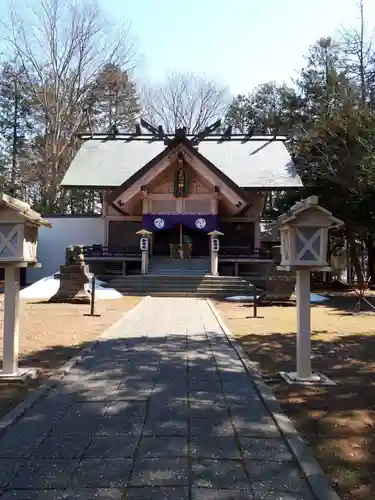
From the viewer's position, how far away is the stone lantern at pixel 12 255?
5398 mm

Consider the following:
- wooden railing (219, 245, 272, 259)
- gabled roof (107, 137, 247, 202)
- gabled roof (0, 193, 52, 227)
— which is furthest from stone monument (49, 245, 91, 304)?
gabled roof (0, 193, 52, 227)

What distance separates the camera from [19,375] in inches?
219

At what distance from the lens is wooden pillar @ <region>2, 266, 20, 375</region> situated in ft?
18.2

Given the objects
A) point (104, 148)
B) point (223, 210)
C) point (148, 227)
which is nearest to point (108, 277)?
point (148, 227)

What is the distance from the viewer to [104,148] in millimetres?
26781

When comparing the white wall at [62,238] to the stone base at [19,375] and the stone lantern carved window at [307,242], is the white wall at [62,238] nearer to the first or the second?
the stone base at [19,375]

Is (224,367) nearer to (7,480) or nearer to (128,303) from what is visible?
(7,480)

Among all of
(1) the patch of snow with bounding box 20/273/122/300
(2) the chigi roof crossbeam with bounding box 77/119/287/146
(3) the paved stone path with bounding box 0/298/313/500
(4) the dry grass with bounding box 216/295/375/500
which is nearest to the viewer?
(3) the paved stone path with bounding box 0/298/313/500

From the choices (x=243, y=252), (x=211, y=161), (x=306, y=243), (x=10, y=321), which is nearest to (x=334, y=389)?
(x=306, y=243)

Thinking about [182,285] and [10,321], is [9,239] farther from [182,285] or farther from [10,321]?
[182,285]

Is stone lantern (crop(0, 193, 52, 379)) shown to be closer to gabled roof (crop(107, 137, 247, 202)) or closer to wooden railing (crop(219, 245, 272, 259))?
gabled roof (crop(107, 137, 247, 202))

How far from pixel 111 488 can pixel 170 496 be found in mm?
355

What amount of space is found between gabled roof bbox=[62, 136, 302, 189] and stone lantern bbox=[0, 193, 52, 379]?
56.8 feet

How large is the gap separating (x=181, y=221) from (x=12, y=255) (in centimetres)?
1726
